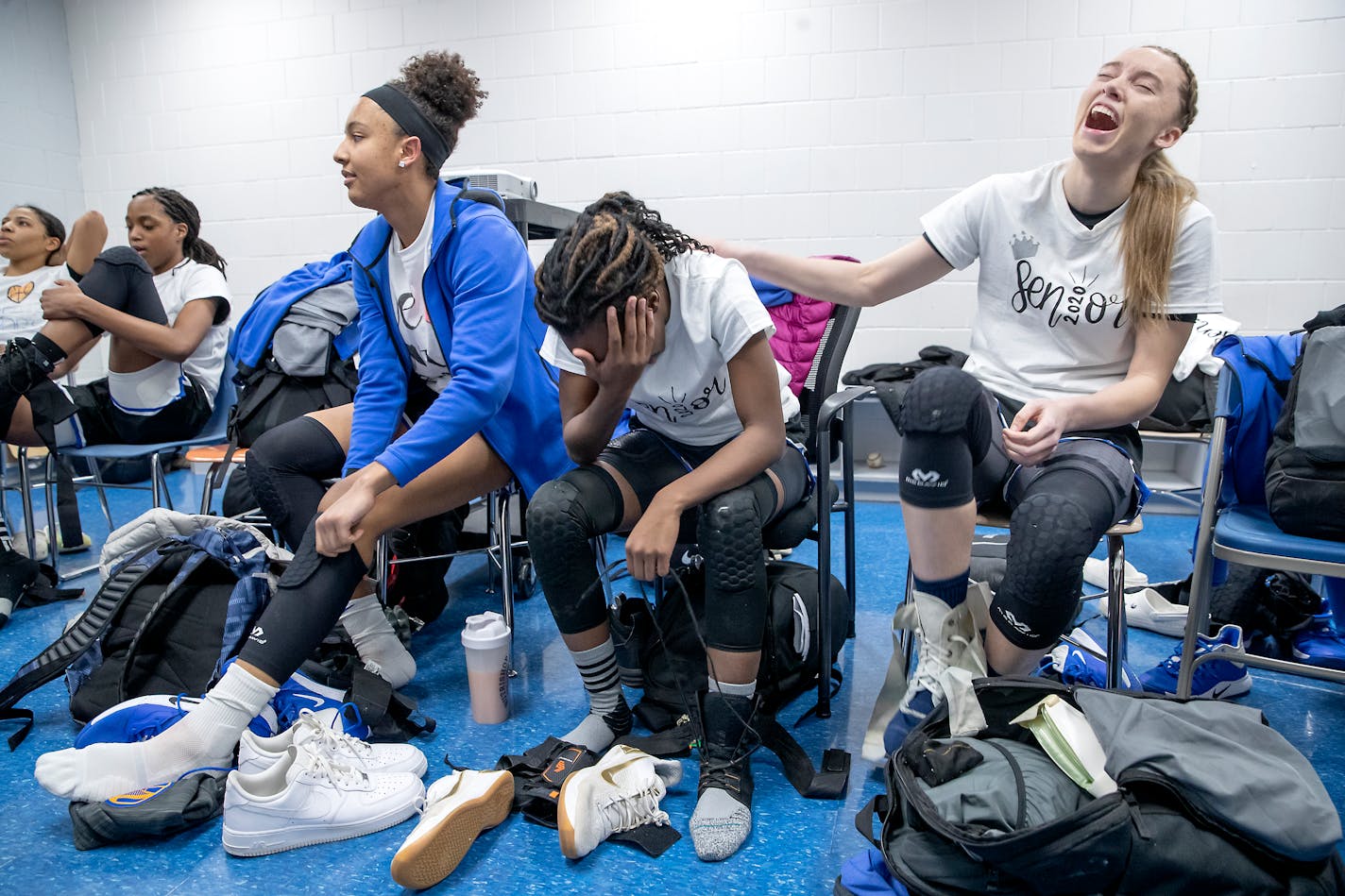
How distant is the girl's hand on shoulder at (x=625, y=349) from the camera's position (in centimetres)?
142

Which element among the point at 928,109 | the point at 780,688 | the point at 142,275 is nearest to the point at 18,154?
the point at 142,275

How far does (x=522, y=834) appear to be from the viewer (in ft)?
4.68

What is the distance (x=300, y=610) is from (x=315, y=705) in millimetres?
237

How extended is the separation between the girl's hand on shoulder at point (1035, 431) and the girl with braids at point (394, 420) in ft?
3.01

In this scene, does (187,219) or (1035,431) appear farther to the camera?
(187,219)

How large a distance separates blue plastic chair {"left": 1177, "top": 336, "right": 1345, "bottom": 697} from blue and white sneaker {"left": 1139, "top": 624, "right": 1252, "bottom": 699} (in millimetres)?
176

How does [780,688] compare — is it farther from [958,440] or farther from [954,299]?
[954,299]

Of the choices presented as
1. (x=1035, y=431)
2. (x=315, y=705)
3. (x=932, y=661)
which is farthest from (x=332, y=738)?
(x=1035, y=431)

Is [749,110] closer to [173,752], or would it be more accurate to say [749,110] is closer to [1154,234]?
[1154,234]

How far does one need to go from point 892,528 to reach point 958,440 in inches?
77.1

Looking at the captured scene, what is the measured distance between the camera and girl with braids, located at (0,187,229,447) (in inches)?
97.0

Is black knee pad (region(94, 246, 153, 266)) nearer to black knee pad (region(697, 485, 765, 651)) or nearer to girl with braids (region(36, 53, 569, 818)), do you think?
girl with braids (region(36, 53, 569, 818))

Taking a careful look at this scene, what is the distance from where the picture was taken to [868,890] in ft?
3.84

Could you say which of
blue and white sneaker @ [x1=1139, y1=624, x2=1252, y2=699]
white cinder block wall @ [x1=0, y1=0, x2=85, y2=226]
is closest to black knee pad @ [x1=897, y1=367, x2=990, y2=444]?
blue and white sneaker @ [x1=1139, y1=624, x2=1252, y2=699]
